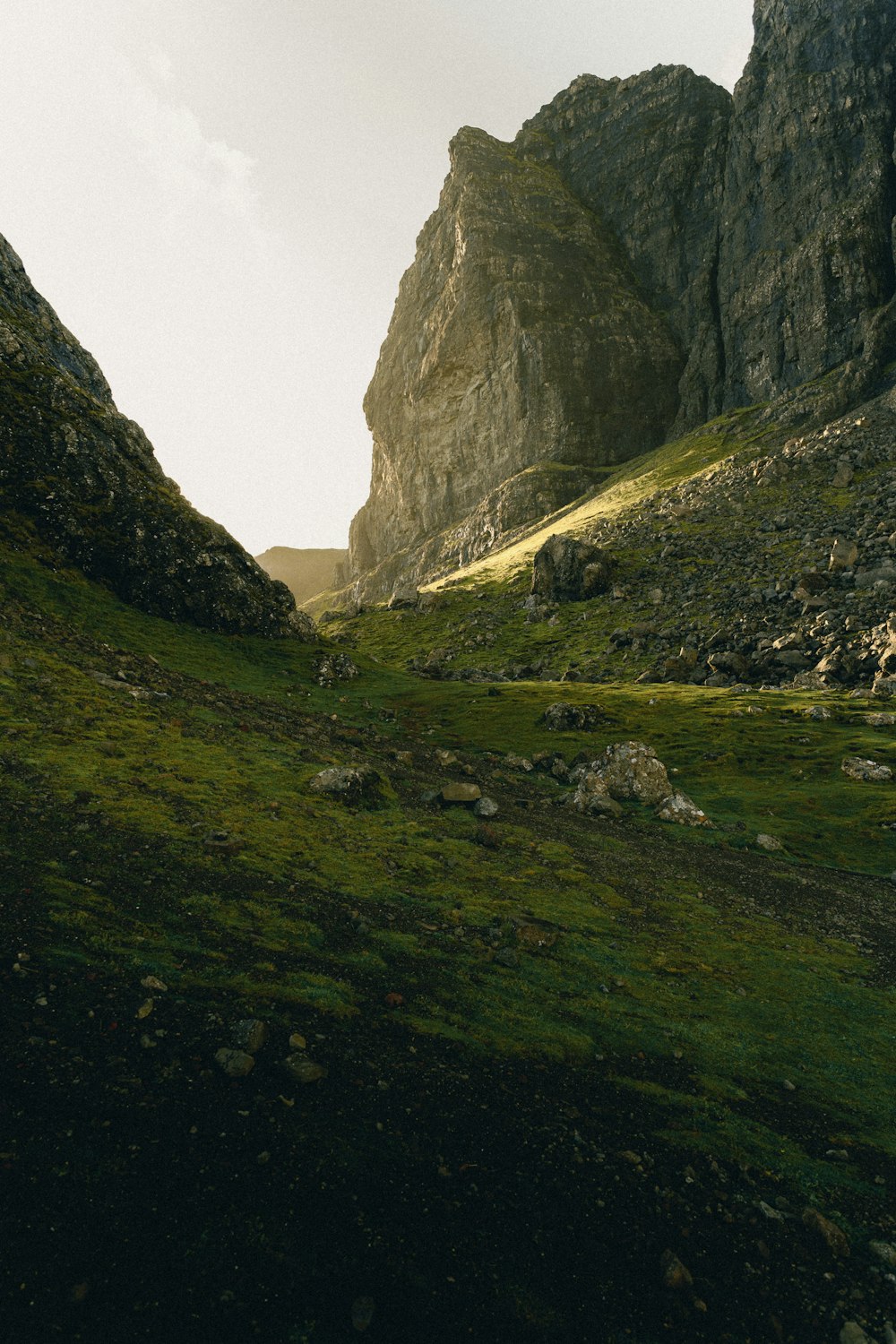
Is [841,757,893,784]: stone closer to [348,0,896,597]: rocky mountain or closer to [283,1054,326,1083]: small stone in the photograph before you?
[283,1054,326,1083]: small stone

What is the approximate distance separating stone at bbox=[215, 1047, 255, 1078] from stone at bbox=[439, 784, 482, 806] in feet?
57.8

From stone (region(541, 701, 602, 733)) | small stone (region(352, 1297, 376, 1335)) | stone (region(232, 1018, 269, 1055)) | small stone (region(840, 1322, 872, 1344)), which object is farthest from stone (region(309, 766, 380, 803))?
stone (region(541, 701, 602, 733))

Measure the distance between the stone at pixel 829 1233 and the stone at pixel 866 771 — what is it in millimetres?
32019

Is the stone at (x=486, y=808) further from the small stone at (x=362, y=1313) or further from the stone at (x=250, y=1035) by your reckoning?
the small stone at (x=362, y=1313)

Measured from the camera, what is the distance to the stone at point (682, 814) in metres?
29.2

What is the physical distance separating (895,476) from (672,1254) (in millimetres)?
97178

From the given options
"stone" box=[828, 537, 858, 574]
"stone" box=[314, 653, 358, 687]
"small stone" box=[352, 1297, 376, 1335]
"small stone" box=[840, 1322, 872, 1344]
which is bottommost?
"small stone" box=[840, 1322, 872, 1344]

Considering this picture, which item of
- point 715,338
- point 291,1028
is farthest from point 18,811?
point 715,338

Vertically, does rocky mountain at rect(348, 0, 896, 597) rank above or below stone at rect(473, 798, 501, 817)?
above

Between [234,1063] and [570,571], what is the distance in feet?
281

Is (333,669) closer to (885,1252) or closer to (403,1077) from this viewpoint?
(403,1077)

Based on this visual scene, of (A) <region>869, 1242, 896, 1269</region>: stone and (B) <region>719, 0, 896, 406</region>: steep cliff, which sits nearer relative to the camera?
(A) <region>869, 1242, 896, 1269</region>: stone

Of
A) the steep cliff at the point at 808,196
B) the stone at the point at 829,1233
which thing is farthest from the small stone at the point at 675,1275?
the steep cliff at the point at 808,196

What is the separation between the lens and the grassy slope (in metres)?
10.0
